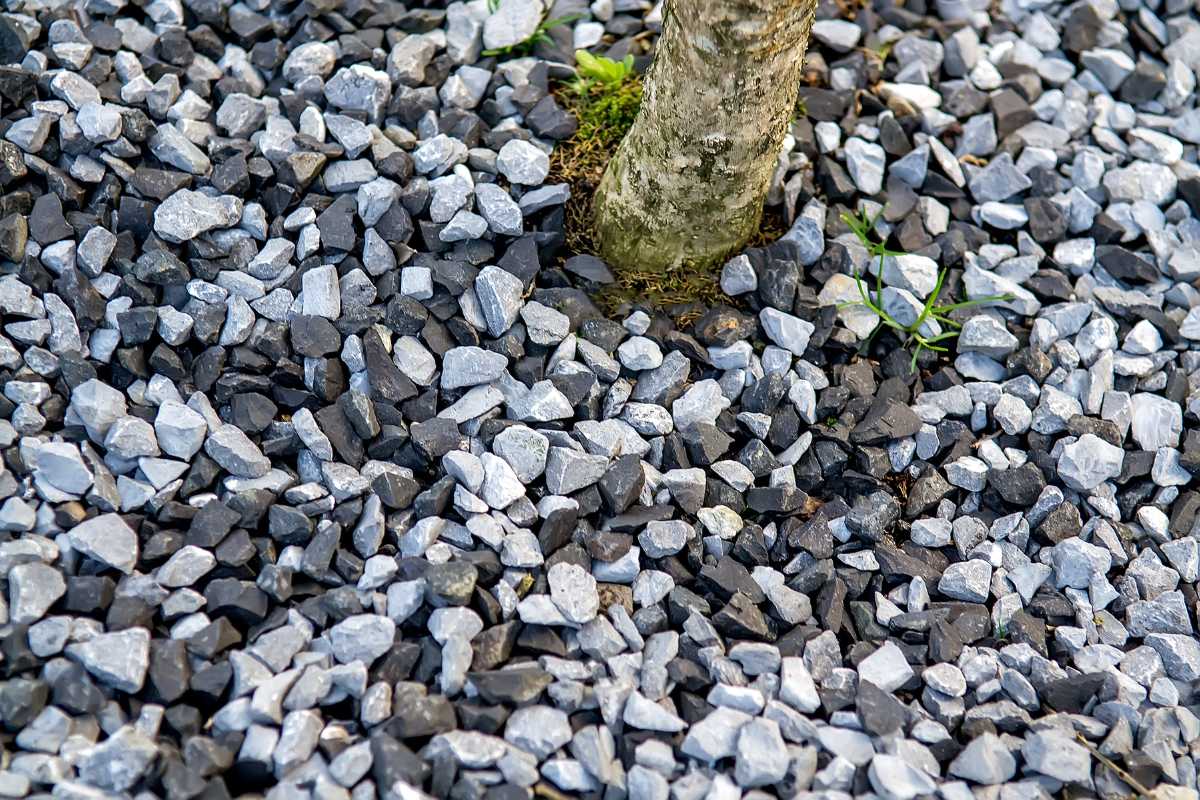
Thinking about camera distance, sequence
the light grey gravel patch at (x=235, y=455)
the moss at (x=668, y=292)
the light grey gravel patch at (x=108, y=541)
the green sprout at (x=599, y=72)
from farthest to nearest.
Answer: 1. the green sprout at (x=599, y=72)
2. the moss at (x=668, y=292)
3. the light grey gravel patch at (x=235, y=455)
4. the light grey gravel patch at (x=108, y=541)

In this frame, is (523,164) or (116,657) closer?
(116,657)

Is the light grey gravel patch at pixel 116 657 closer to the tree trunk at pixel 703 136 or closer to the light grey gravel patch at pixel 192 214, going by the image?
the light grey gravel patch at pixel 192 214

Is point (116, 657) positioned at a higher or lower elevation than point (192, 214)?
lower

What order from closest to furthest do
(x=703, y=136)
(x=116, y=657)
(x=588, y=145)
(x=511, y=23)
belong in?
(x=116, y=657)
(x=703, y=136)
(x=588, y=145)
(x=511, y=23)

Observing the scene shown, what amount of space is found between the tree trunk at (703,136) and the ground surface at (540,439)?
0.39ft

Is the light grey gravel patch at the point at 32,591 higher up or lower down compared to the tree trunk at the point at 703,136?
lower down

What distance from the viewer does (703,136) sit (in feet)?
7.09

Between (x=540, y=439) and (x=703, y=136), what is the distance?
Answer: 0.70 metres

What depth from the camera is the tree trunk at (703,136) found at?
2.01 meters

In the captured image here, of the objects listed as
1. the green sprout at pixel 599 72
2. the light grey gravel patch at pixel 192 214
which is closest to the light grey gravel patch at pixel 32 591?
the light grey gravel patch at pixel 192 214

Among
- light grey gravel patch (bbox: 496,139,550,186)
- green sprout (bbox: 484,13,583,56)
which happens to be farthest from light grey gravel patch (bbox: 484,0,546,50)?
light grey gravel patch (bbox: 496,139,550,186)

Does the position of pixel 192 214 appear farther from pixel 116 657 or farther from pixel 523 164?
pixel 116 657

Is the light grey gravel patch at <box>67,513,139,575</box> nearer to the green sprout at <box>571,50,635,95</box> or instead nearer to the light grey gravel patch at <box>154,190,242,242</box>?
the light grey gravel patch at <box>154,190,242,242</box>

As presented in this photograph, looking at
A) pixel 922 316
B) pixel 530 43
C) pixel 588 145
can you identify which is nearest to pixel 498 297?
pixel 588 145
